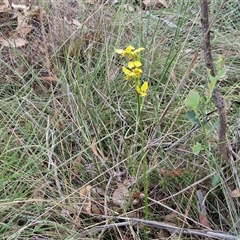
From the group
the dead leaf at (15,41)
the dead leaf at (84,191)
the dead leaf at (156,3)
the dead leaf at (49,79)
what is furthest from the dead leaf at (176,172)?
the dead leaf at (156,3)

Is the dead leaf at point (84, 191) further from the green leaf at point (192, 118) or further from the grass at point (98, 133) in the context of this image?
the green leaf at point (192, 118)

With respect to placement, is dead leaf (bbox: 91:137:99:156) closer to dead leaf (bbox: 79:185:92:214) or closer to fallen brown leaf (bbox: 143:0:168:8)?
dead leaf (bbox: 79:185:92:214)

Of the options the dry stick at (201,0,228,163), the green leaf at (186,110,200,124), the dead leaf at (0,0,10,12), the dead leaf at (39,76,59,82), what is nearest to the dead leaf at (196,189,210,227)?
the dry stick at (201,0,228,163)

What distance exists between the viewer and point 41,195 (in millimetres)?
1494

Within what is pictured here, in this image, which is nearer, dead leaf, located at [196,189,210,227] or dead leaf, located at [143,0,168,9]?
dead leaf, located at [196,189,210,227]

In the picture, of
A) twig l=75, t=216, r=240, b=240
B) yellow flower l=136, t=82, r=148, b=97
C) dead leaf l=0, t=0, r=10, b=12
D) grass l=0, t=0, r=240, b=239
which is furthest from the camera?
dead leaf l=0, t=0, r=10, b=12

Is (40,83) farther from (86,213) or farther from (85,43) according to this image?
(86,213)

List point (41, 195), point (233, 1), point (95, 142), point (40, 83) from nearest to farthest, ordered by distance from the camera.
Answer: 1. point (41, 195)
2. point (95, 142)
3. point (40, 83)
4. point (233, 1)

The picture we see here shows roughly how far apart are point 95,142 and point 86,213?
0.27 metres

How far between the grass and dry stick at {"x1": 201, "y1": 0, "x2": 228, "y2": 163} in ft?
0.18

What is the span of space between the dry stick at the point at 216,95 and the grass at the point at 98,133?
0.18 feet

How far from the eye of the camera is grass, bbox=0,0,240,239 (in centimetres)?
142

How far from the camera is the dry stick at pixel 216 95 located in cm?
124

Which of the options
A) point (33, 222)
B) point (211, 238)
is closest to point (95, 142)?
point (33, 222)
